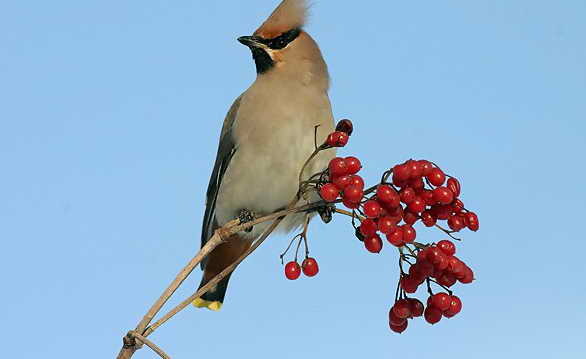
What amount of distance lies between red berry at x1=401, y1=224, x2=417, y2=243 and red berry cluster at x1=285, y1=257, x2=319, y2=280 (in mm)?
426

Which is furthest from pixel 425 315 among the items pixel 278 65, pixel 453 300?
pixel 278 65

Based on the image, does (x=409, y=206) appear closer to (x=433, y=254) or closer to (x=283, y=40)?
(x=433, y=254)

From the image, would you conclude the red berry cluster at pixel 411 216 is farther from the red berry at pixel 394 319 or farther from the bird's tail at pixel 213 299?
the bird's tail at pixel 213 299

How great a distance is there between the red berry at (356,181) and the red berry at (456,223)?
0.30 meters

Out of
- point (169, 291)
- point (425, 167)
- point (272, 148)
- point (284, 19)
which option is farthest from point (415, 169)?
point (284, 19)

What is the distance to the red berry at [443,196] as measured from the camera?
2.49 metres

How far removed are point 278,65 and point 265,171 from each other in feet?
1.98

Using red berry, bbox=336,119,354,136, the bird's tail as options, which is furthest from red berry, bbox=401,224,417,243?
the bird's tail

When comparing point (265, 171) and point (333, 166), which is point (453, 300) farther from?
point (265, 171)

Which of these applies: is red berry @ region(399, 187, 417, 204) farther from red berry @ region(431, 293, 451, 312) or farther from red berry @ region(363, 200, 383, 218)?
red berry @ region(431, 293, 451, 312)

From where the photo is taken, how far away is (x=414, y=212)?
2.49 metres

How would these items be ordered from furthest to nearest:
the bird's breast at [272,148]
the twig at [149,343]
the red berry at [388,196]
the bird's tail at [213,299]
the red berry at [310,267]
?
the bird's tail at [213,299], the bird's breast at [272,148], the red berry at [310,267], the red berry at [388,196], the twig at [149,343]

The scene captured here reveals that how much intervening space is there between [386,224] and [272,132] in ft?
5.29

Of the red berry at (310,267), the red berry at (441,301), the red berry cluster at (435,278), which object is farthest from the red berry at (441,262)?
the red berry at (310,267)
